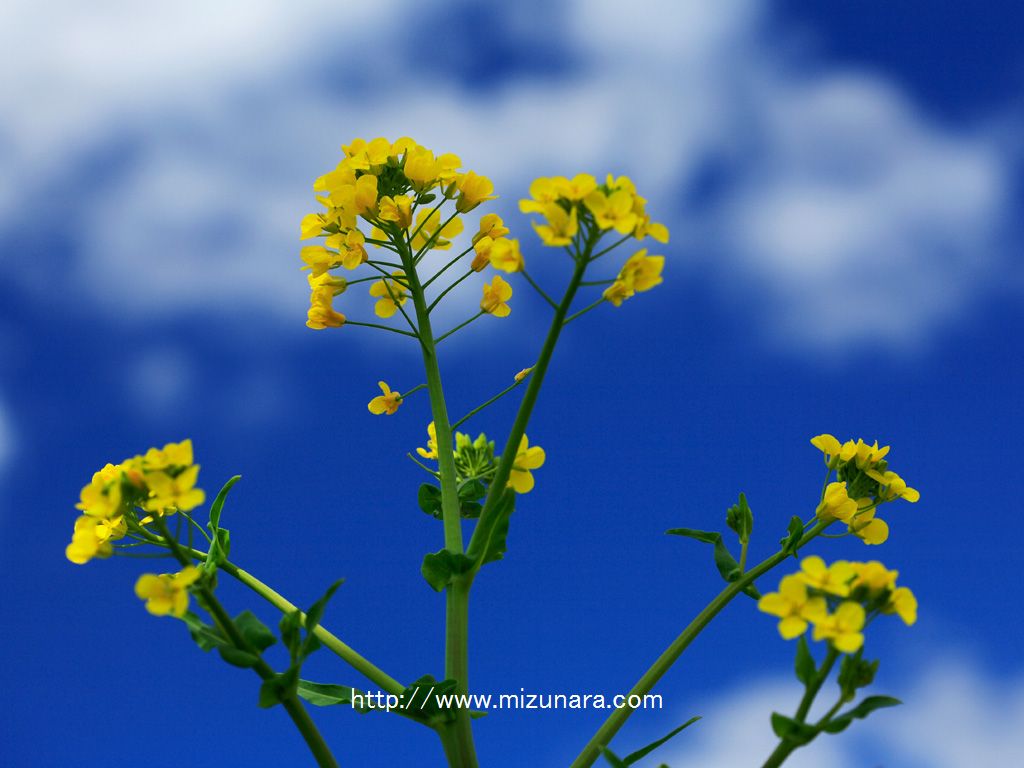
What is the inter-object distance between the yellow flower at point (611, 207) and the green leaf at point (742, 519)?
3.21ft

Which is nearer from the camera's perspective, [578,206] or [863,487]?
[578,206]

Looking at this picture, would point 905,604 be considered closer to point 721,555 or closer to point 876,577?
point 876,577

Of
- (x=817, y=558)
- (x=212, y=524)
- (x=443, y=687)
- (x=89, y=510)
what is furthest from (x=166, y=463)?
(x=817, y=558)

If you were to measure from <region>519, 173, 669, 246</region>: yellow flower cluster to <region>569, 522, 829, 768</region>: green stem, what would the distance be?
1.03 metres

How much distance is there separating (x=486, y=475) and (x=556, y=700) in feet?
2.07

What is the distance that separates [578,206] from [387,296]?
0.83 metres

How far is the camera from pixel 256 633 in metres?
1.96

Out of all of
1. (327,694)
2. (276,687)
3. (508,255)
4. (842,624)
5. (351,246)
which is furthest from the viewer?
(351,246)

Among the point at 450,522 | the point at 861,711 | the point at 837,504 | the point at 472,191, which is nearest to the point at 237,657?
the point at 450,522

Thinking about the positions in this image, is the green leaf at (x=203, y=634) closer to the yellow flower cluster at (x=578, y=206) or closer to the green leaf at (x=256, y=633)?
the green leaf at (x=256, y=633)

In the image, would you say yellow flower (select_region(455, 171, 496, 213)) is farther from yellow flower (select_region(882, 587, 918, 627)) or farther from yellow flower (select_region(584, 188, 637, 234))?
yellow flower (select_region(882, 587, 918, 627))

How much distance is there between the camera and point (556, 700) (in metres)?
2.66

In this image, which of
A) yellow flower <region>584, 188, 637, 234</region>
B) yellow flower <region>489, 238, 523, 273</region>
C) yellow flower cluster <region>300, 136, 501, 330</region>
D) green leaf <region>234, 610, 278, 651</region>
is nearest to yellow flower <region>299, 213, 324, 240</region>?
yellow flower cluster <region>300, 136, 501, 330</region>

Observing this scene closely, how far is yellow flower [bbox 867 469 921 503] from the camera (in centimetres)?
265
